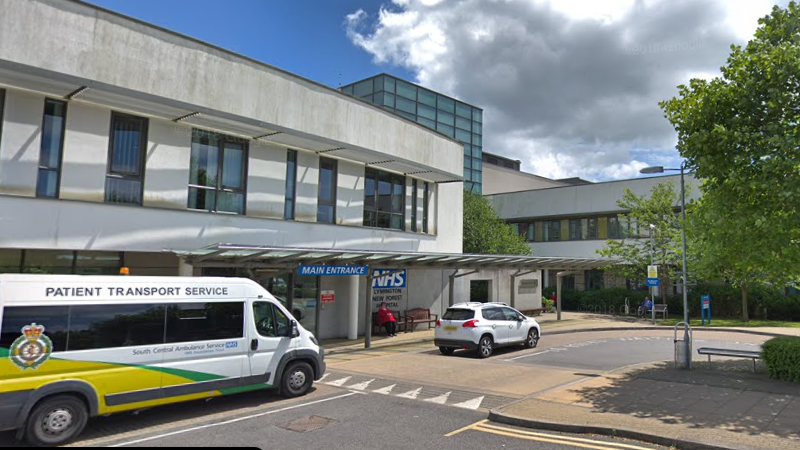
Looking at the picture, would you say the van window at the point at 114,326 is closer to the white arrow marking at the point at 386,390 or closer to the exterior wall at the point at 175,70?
the white arrow marking at the point at 386,390

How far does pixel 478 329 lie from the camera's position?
52.1 feet

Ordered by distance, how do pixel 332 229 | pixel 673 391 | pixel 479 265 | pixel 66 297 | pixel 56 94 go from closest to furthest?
1. pixel 66 297
2. pixel 673 391
3. pixel 56 94
4. pixel 332 229
5. pixel 479 265

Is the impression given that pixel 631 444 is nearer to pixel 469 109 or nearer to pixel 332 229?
pixel 332 229

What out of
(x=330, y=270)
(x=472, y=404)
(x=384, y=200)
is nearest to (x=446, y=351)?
(x=330, y=270)

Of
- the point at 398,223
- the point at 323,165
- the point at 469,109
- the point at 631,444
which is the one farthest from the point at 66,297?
the point at 469,109

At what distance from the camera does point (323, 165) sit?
66.4 ft

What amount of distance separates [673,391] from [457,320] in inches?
264

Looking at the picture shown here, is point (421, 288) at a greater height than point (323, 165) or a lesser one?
lesser

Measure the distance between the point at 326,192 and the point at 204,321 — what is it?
36.4 feet

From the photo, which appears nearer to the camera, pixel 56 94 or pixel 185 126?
pixel 56 94

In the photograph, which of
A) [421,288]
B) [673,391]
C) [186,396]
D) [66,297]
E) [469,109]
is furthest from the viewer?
[469,109]

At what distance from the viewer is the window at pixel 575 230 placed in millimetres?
42938

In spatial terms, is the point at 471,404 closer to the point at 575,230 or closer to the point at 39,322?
the point at 39,322

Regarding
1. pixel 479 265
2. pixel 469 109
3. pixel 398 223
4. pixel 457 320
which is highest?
pixel 469 109
